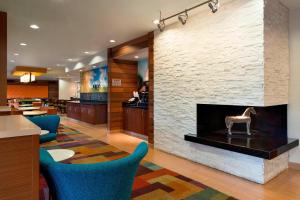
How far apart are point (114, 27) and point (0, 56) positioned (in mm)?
2184

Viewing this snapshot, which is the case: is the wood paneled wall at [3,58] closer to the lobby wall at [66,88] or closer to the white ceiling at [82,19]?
the white ceiling at [82,19]

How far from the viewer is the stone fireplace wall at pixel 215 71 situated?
2836 mm

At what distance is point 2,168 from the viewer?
117 cm

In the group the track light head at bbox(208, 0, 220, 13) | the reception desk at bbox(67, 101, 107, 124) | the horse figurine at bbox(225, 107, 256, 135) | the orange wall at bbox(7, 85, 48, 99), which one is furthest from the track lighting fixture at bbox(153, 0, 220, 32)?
the orange wall at bbox(7, 85, 48, 99)

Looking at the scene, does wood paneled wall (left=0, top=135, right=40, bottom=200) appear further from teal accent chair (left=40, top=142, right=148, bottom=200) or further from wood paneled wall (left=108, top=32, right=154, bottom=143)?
wood paneled wall (left=108, top=32, right=154, bottom=143)

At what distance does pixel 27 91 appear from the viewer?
16.9m

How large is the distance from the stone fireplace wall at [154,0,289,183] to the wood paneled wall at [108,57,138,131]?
7.30 ft

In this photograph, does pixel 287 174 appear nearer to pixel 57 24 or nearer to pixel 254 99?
pixel 254 99

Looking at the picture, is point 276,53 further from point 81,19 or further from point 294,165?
point 81,19

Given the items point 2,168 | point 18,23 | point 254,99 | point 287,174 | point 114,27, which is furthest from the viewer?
point 114,27

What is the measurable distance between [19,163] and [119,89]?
5.39 m

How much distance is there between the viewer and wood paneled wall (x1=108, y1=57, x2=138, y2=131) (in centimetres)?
634

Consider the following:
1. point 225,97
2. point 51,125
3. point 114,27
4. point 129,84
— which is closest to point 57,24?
point 114,27

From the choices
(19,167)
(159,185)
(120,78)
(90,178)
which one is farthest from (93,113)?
(90,178)
